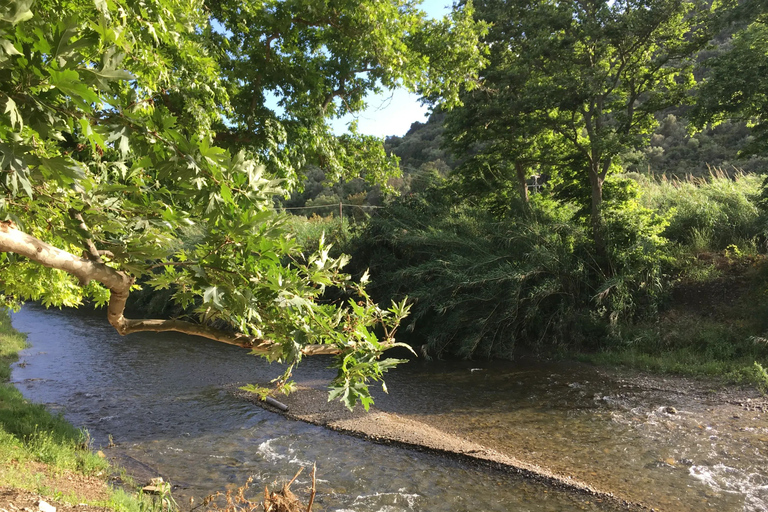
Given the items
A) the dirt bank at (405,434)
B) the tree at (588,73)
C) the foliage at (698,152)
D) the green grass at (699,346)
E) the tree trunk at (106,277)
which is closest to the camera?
the tree trunk at (106,277)

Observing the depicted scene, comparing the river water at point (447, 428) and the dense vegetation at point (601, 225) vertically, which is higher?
the dense vegetation at point (601, 225)

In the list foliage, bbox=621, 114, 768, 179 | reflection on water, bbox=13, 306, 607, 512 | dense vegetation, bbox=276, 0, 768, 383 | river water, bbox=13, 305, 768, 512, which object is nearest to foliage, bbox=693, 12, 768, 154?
dense vegetation, bbox=276, 0, 768, 383

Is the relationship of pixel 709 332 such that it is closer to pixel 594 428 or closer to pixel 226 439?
pixel 594 428

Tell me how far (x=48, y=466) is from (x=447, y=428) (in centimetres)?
502

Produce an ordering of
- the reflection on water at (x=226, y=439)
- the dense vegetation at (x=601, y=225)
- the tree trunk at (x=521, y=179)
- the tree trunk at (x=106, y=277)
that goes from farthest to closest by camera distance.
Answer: the tree trunk at (x=521, y=179), the dense vegetation at (x=601, y=225), the reflection on water at (x=226, y=439), the tree trunk at (x=106, y=277)

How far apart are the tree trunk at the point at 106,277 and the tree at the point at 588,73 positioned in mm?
10501

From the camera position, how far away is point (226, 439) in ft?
22.9

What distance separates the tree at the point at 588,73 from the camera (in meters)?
11.0

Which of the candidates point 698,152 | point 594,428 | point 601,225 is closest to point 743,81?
point 601,225

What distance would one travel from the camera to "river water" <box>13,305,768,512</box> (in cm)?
559

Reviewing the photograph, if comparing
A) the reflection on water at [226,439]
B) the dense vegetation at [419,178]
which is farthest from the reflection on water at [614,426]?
the dense vegetation at [419,178]

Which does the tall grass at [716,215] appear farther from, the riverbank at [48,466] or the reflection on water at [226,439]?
the riverbank at [48,466]

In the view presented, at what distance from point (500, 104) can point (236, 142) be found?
730cm

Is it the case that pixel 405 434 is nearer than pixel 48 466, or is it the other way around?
pixel 48 466
